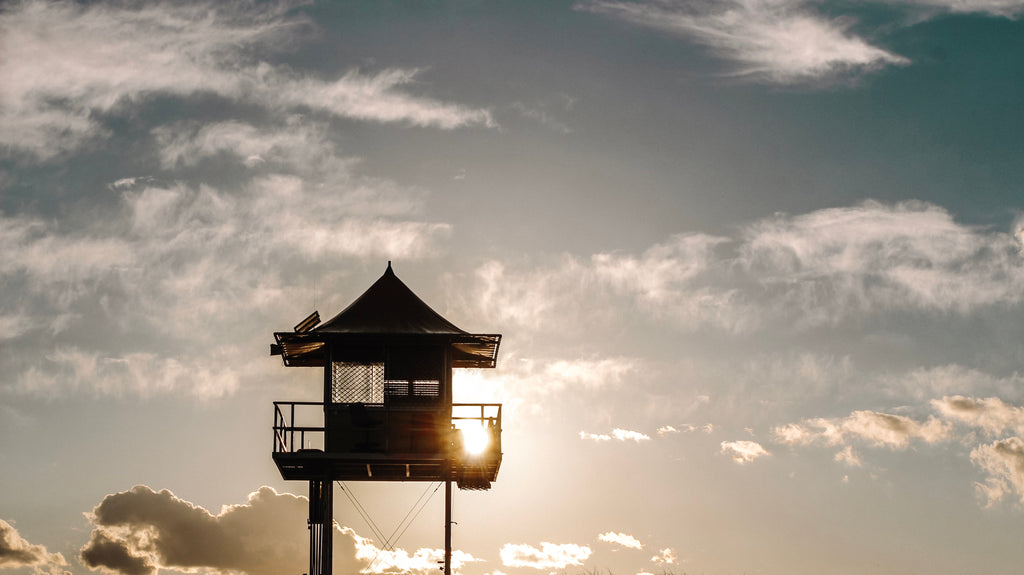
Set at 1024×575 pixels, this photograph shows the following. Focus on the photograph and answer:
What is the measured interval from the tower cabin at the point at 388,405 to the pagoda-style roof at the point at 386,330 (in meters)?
0.03

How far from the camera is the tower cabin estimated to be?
5356cm

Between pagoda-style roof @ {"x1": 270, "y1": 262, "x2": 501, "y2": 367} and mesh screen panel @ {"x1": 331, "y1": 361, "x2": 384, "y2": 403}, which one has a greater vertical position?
pagoda-style roof @ {"x1": 270, "y1": 262, "x2": 501, "y2": 367}

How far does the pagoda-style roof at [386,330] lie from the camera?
179 ft

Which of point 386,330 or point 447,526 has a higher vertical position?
point 386,330

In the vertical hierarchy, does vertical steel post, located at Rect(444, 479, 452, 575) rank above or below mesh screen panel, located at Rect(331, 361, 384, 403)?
below

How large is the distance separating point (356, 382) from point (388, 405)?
131cm

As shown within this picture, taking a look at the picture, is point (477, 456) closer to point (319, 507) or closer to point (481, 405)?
point (481, 405)

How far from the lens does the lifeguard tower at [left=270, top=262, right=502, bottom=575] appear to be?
2109 inches

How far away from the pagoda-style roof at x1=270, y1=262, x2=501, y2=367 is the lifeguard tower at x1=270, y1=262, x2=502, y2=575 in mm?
42

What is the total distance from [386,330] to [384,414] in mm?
2690

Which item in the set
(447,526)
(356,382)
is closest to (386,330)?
(356,382)

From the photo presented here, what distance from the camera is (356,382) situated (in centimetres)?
5447

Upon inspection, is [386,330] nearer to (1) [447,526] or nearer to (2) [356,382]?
(2) [356,382]

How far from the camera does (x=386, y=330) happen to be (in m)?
54.5
